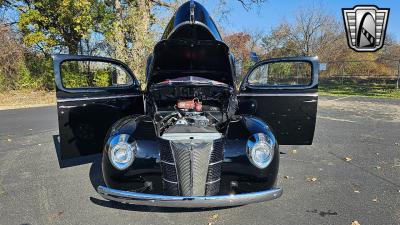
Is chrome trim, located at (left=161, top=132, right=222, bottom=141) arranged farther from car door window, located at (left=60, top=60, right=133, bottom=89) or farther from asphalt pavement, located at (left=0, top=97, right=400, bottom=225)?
car door window, located at (left=60, top=60, right=133, bottom=89)

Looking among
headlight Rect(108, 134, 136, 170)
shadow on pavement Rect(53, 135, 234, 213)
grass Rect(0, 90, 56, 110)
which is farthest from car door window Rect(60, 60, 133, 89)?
headlight Rect(108, 134, 136, 170)

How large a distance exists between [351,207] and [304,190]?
2.14 ft

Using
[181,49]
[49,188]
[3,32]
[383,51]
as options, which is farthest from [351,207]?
[383,51]

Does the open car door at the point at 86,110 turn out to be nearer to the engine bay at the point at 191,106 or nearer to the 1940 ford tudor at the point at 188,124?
the 1940 ford tudor at the point at 188,124

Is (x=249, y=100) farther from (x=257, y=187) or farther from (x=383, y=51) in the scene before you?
(x=383, y=51)

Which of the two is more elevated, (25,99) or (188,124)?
(188,124)

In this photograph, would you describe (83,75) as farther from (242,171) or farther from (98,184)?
(242,171)

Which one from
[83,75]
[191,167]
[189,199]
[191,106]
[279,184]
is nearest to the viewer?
[189,199]

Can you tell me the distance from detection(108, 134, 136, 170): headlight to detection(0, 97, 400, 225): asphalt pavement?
2.04 feet

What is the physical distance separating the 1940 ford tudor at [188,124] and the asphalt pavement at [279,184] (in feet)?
1.37

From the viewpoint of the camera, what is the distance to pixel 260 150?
136 inches

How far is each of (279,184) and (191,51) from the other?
85.7 inches

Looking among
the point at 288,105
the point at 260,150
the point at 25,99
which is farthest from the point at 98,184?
the point at 25,99

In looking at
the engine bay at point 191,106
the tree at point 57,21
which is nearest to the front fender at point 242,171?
the engine bay at point 191,106
